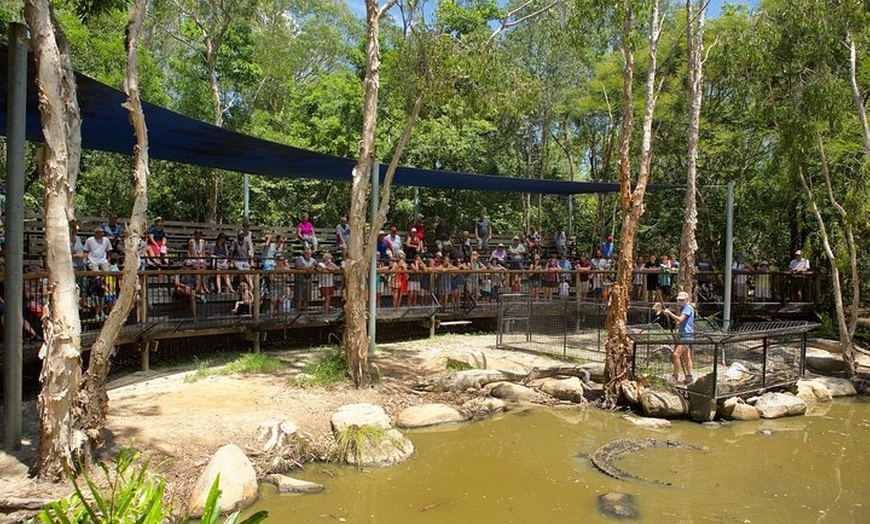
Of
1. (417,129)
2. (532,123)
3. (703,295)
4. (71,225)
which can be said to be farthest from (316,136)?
(71,225)

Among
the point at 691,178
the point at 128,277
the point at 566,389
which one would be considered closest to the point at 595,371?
the point at 566,389

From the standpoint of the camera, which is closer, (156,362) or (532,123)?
(156,362)

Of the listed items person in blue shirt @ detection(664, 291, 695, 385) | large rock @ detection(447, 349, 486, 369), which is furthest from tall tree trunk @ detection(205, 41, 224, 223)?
person in blue shirt @ detection(664, 291, 695, 385)

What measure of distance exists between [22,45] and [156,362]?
197 inches

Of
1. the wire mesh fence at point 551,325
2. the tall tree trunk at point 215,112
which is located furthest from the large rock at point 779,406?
the tall tree trunk at point 215,112

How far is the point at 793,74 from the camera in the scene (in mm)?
12039

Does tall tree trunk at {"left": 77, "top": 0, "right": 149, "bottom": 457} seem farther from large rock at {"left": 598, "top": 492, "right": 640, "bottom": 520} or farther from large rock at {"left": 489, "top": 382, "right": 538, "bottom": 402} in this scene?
large rock at {"left": 489, "top": 382, "right": 538, "bottom": 402}

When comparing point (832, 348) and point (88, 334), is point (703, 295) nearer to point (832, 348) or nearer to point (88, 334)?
point (832, 348)

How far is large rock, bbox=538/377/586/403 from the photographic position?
30.7 ft

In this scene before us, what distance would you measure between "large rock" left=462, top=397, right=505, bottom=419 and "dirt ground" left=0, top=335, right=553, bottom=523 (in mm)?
257

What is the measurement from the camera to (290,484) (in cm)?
588

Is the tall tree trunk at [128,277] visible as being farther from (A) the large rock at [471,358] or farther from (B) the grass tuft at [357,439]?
(A) the large rock at [471,358]

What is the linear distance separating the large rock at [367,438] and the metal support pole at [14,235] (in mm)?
2783

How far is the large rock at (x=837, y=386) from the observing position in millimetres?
10688
